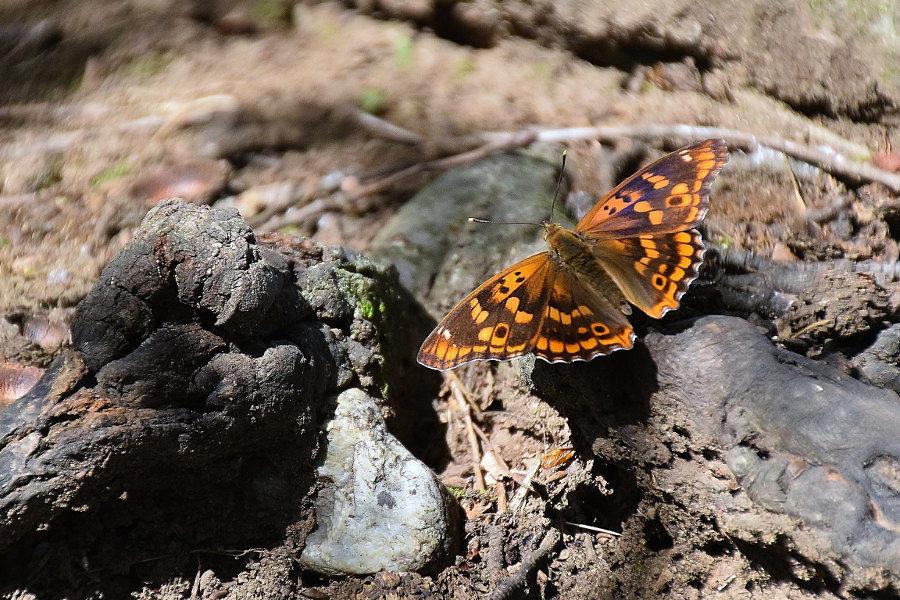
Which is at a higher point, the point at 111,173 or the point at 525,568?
the point at 111,173

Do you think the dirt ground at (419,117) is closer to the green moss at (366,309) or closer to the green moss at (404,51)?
the green moss at (404,51)

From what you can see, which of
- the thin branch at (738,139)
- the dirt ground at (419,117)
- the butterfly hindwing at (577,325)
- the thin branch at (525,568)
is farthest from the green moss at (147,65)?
the thin branch at (525,568)

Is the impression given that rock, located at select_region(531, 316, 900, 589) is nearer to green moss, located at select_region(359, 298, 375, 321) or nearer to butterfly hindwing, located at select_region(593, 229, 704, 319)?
butterfly hindwing, located at select_region(593, 229, 704, 319)

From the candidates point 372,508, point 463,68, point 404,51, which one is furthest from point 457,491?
point 404,51

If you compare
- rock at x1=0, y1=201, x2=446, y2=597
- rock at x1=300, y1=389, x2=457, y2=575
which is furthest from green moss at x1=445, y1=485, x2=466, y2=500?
rock at x1=0, y1=201, x2=446, y2=597

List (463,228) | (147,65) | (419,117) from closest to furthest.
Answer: (463,228) < (419,117) < (147,65)

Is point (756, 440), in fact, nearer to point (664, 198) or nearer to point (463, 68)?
point (664, 198)
